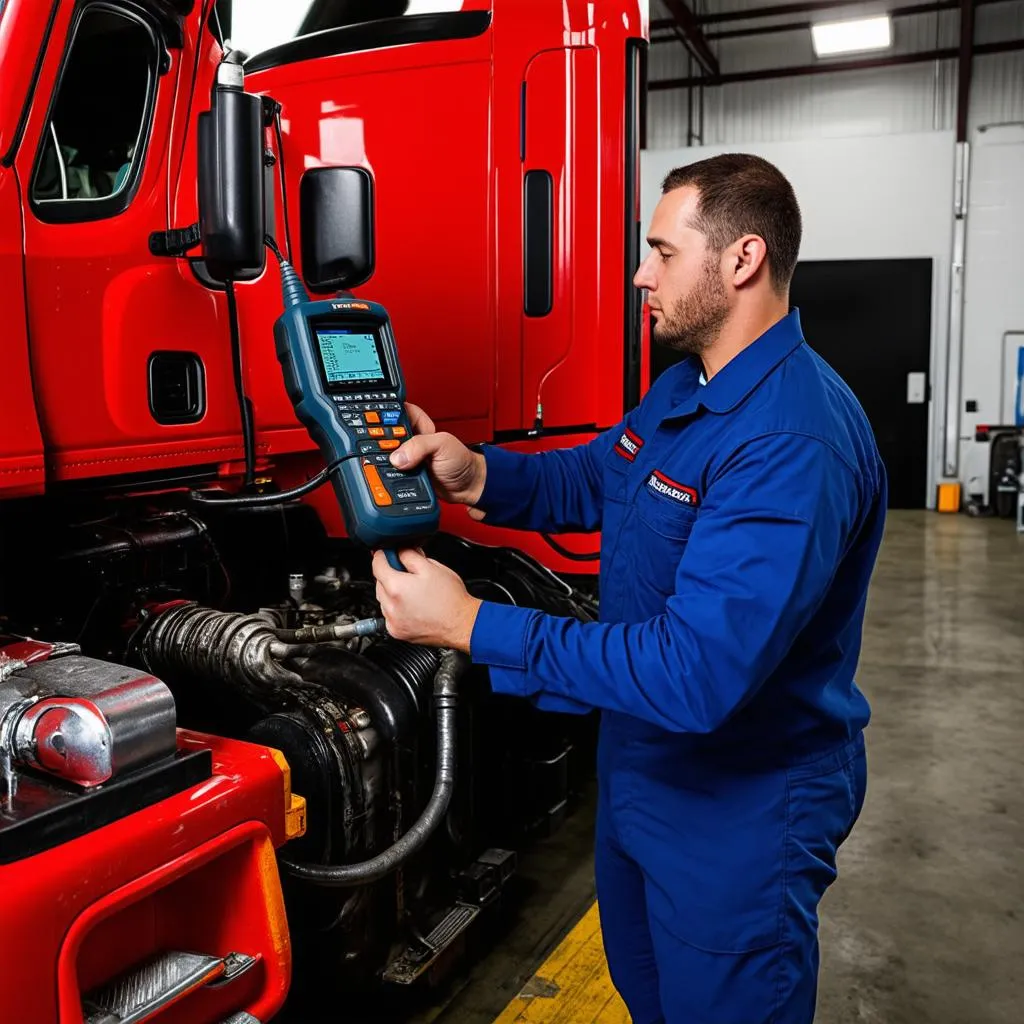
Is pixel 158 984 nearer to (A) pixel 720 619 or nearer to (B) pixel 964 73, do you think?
(A) pixel 720 619

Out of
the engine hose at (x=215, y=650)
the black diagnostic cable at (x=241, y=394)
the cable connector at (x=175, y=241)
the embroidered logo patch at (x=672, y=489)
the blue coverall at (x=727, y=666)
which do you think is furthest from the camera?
the engine hose at (x=215, y=650)

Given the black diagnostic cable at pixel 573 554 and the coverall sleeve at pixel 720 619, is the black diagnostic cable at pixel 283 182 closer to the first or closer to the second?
the coverall sleeve at pixel 720 619

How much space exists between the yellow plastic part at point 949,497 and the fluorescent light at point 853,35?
489 cm

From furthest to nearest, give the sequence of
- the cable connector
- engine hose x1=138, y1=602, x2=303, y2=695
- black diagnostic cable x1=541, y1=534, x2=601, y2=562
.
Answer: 1. black diagnostic cable x1=541, y1=534, x2=601, y2=562
2. engine hose x1=138, y1=602, x2=303, y2=695
3. the cable connector

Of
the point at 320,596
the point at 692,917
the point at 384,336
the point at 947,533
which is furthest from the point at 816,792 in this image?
the point at 947,533

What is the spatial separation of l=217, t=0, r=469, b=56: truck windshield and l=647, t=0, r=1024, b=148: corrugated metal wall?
32.1 ft

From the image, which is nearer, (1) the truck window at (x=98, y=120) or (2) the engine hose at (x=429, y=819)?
(1) the truck window at (x=98, y=120)

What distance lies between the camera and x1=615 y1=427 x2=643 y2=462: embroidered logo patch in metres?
1.97

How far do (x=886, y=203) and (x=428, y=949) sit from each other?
36.6 ft

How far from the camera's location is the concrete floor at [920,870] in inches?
108

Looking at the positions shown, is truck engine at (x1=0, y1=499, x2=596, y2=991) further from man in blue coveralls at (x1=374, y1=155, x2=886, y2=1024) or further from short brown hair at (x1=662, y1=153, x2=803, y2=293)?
short brown hair at (x1=662, y1=153, x2=803, y2=293)

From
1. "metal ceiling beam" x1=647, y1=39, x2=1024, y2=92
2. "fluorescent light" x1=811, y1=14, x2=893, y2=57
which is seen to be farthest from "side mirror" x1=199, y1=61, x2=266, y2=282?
"metal ceiling beam" x1=647, y1=39, x2=1024, y2=92

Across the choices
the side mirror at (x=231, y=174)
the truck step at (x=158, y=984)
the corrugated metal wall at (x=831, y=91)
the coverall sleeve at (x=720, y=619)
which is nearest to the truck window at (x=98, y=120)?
the side mirror at (x=231, y=174)

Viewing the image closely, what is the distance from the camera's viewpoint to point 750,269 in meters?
1.62
